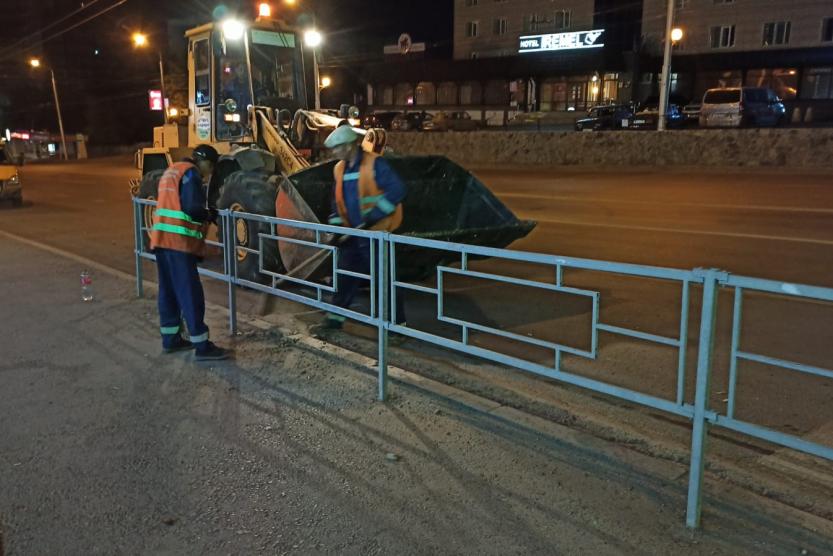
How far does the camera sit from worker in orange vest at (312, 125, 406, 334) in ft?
20.6

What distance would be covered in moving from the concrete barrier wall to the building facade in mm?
17620

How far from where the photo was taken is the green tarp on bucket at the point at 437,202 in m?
7.86

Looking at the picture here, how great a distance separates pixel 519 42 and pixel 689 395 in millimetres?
54131

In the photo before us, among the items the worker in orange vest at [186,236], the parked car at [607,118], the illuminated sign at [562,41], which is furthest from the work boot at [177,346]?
the illuminated sign at [562,41]

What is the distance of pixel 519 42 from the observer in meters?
55.7

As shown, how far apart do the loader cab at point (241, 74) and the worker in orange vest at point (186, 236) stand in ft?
14.8

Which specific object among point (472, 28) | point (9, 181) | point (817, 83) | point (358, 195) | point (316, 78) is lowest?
point (9, 181)

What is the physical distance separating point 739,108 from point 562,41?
24.9 meters

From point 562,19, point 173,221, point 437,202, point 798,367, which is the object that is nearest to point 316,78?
point 437,202

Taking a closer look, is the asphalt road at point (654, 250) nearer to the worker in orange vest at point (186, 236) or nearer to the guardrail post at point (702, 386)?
the guardrail post at point (702, 386)

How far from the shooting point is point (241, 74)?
1049 centimetres

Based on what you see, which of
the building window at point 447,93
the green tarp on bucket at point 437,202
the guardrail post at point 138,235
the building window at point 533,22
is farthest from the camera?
the building window at point 447,93

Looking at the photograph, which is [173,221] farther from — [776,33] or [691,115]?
[776,33]

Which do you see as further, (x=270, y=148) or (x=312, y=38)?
(x=312, y=38)
